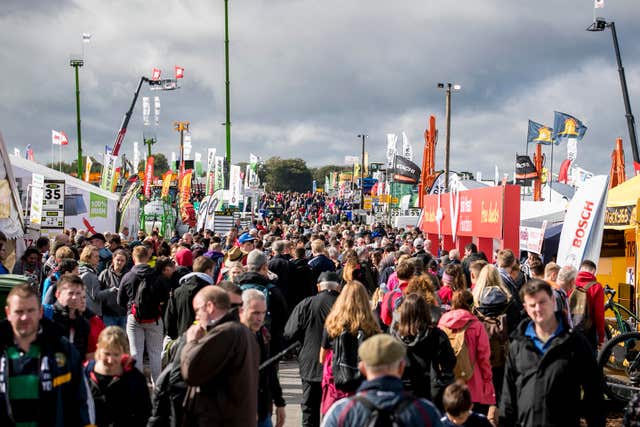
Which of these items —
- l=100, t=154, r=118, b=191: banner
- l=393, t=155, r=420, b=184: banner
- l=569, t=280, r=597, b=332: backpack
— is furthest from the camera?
l=100, t=154, r=118, b=191: banner

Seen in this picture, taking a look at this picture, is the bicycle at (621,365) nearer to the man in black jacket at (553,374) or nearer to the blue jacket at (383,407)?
the man in black jacket at (553,374)

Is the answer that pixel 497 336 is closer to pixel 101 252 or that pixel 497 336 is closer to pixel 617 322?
pixel 617 322

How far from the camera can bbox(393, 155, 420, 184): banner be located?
35.2 metres

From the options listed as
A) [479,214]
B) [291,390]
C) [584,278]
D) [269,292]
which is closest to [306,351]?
[269,292]

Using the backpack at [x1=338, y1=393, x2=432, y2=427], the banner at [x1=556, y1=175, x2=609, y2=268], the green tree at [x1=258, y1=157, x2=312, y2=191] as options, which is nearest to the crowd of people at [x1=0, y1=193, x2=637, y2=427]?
the backpack at [x1=338, y1=393, x2=432, y2=427]

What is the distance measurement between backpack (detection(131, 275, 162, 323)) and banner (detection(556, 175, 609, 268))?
5.64m

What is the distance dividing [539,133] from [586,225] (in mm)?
35485

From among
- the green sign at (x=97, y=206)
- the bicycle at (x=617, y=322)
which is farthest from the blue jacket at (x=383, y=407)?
the green sign at (x=97, y=206)

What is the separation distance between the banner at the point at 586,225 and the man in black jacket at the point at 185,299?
5.19 meters

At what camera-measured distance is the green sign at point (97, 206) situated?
28.0 meters

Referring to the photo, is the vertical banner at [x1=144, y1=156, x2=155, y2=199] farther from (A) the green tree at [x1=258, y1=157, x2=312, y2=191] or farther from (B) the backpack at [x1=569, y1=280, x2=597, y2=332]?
(A) the green tree at [x1=258, y1=157, x2=312, y2=191]

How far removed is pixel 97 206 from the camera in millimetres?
28391

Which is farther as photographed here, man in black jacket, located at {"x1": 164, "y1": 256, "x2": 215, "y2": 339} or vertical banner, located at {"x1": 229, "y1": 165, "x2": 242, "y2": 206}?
vertical banner, located at {"x1": 229, "y1": 165, "x2": 242, "y2": 206}

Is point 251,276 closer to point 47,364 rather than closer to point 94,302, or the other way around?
point 94,302
